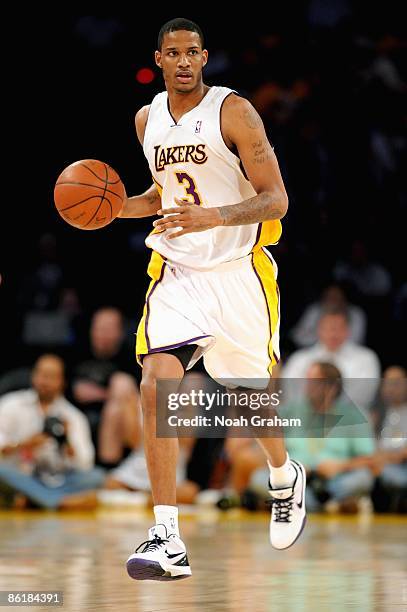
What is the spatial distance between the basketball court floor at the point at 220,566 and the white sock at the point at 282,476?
39cm

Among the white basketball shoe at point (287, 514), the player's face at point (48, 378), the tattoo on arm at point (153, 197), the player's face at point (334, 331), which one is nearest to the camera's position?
the tattoo on arm at point (153, 197)

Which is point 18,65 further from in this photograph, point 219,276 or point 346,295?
point 219,276

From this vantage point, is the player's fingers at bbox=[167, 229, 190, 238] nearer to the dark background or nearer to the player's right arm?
the player's right arm

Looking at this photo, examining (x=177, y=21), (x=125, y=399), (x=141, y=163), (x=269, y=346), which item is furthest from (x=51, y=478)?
(x=177, y=21)

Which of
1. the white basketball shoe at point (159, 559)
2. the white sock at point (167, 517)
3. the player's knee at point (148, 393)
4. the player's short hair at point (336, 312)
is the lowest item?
the white basketball shoe at point (159, 559)

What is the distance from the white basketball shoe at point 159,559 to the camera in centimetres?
427

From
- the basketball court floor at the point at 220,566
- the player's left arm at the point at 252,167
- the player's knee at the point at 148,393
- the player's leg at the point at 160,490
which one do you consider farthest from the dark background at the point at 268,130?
the player's knee at the point at 148,393

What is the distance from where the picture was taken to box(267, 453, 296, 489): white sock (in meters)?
5.45

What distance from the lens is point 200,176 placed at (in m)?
4.94

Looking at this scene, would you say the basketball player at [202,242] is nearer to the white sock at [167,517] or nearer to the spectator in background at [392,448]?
the white sock at [167,517]

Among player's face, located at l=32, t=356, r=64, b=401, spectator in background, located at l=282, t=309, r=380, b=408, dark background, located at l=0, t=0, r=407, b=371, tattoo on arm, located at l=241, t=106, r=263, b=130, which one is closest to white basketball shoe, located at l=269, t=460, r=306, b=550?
tattoo on arm, located at l=241, t=106, r=263, b=130

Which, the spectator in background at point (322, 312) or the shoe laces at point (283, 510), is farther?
the spectator in background at point (322, 312)

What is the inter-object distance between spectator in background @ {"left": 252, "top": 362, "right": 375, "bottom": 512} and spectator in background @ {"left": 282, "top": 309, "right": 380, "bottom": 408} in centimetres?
35

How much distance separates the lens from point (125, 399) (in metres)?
9.88
